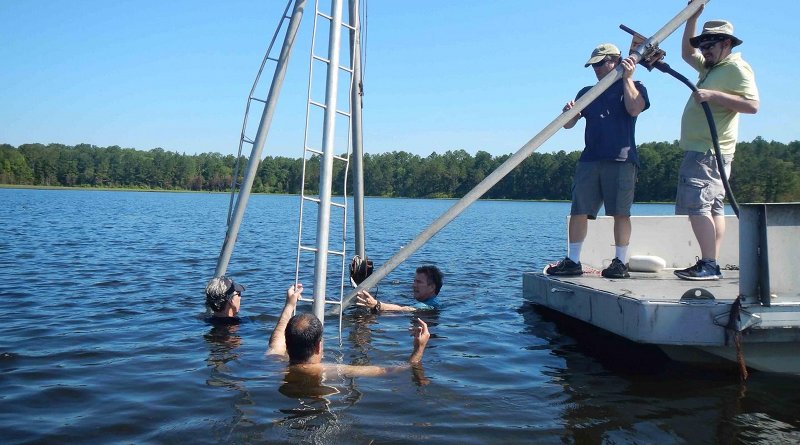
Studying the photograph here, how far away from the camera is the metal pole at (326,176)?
6395mm

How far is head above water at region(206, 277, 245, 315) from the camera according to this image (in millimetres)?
8266

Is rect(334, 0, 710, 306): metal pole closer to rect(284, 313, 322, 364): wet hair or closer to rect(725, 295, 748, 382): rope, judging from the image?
rect(284, 313, 322, 364): wet hair

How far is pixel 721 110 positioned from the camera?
712cm

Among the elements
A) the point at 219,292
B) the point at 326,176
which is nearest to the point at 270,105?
the point at 326,176

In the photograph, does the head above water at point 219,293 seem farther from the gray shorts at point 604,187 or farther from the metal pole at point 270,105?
the gray shorts at point 604,187

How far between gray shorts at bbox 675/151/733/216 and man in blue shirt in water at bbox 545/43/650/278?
70cm

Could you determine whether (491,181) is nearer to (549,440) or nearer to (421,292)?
(549,440)

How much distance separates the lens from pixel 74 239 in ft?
75.7

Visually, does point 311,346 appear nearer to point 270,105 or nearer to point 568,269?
point 270,105

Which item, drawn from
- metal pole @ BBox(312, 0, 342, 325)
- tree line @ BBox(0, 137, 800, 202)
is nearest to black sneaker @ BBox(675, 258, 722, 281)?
metal pole @ BBox(312, 0, 342, 325)

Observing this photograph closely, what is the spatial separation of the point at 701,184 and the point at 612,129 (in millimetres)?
1247

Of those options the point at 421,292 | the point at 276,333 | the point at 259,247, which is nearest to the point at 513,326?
the point at 421,292

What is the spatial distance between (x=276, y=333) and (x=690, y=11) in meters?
5.57

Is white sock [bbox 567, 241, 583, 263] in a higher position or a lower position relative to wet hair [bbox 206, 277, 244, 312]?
higher
